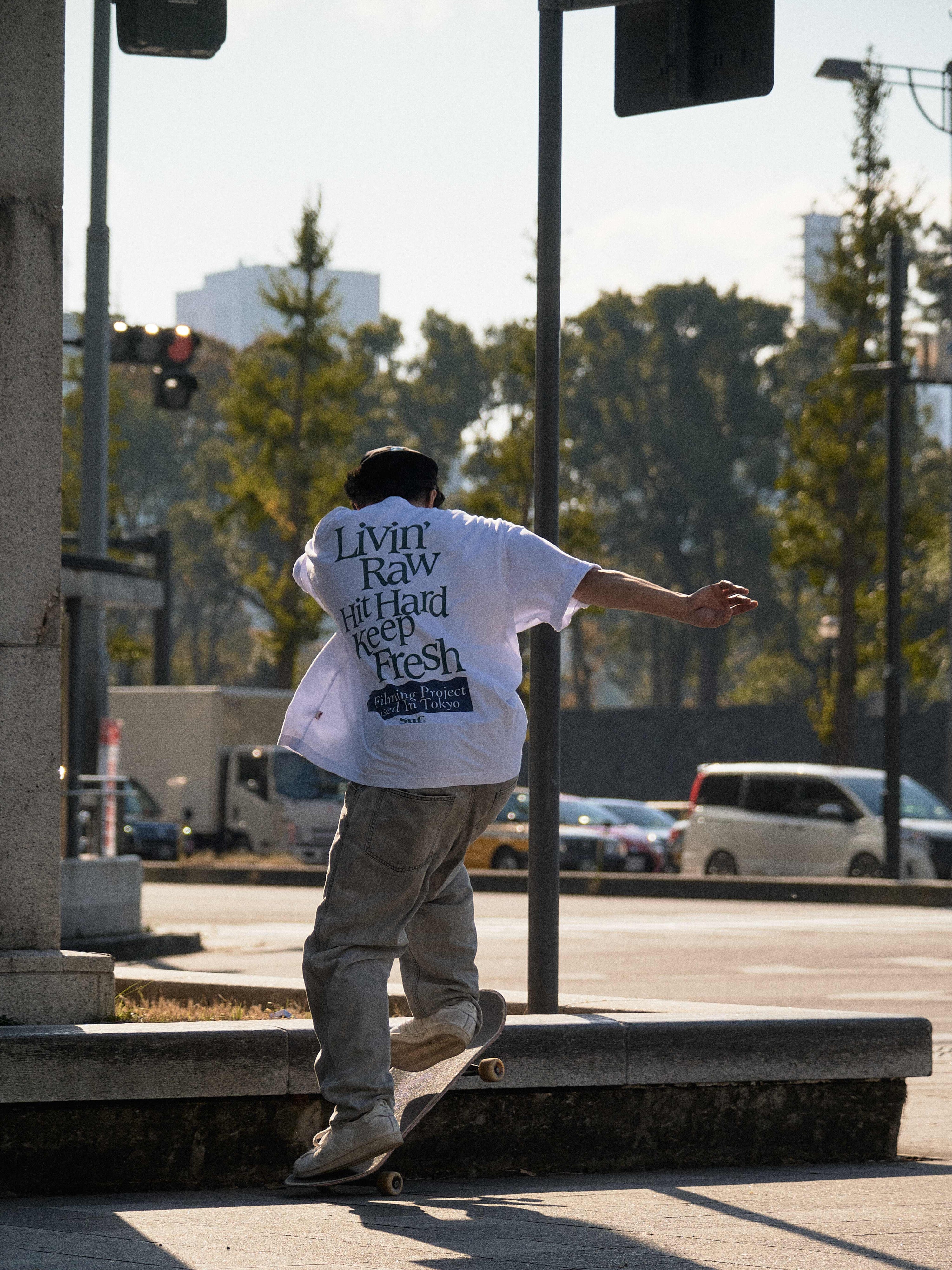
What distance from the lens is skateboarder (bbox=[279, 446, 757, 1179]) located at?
4340 millimetres

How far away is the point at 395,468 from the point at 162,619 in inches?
1030

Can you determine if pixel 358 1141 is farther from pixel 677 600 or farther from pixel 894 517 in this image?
pixel 894 517

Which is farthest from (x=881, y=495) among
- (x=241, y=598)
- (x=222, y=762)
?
(x=241, y=598)

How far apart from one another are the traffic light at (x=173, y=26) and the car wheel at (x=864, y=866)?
60.3ft

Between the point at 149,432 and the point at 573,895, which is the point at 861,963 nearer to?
the point at 573,895

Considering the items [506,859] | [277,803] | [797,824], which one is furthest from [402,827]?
[277,803]

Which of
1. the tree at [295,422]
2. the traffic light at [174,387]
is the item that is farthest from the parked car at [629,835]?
the traffic light at [174,387]

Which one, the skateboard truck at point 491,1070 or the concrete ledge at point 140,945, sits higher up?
the skateboard truck at point 491,1070

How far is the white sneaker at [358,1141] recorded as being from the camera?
429 cm

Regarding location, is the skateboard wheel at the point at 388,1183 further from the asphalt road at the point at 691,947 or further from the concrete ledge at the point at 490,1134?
the asphalt road at the point at 691,947

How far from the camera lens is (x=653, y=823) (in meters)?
28.8

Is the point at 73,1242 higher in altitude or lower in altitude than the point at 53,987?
lower

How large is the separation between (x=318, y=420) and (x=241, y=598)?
4190 cm

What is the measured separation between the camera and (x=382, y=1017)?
14.3ft
